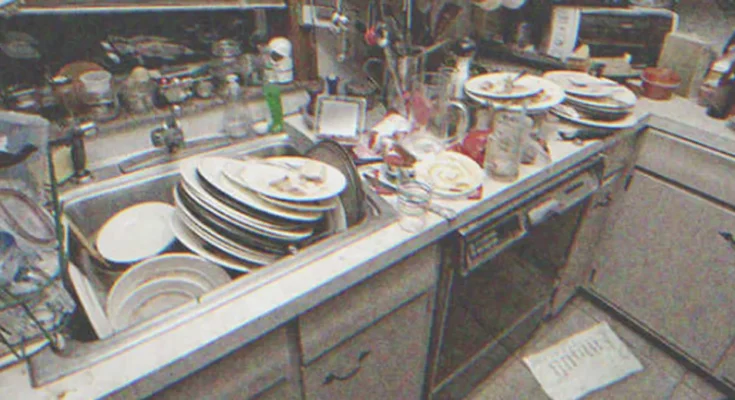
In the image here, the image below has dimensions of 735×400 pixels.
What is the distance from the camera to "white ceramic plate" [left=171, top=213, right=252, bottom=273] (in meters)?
0.89

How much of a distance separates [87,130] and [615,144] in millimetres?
1449

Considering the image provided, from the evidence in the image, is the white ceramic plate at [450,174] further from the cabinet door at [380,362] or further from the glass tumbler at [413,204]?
the cabinet door at [380,362]

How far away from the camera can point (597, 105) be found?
133 centimetres

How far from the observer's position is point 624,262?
65.9 inches

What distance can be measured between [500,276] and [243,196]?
2.38 ft

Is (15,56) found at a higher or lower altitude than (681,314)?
higher

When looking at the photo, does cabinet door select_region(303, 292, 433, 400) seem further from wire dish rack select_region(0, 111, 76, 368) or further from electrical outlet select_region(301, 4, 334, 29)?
electrical outlet select_region(301, 4, 334, 29)

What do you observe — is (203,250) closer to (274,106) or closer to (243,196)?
(243,196)

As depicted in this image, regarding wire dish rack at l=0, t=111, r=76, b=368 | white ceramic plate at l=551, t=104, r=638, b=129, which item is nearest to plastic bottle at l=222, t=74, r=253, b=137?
wire dish rack at l=0, t=111, r=76, b=368

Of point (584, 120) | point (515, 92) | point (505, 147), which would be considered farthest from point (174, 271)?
point (584, 120)

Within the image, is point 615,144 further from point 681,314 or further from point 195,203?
point 195,203

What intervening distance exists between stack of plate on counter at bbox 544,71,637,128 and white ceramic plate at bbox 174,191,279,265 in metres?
0.98

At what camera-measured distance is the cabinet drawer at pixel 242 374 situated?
0.72 metres

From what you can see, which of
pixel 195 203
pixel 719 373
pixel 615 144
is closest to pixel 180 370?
pixel 195 203
